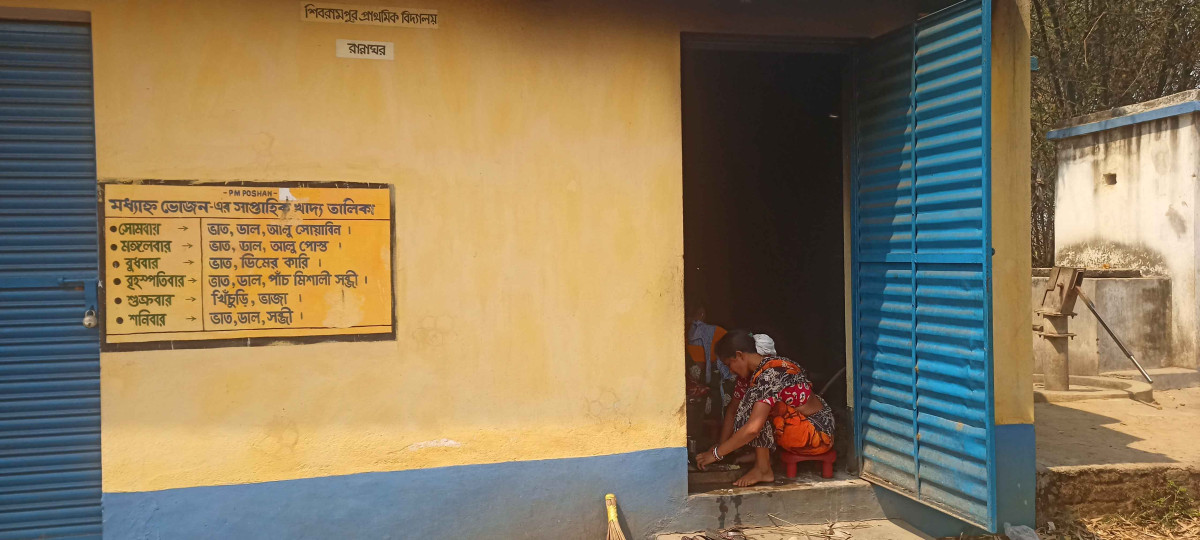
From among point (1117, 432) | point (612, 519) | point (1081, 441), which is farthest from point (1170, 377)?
point (612, 519)

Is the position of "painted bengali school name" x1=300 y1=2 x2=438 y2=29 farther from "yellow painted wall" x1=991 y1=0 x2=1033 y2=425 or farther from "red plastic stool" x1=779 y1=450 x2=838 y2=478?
"red plastic stool" x1=779 y1=450 x2=838 y2=478

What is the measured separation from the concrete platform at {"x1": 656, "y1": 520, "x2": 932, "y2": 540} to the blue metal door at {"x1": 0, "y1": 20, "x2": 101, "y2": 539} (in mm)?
2756

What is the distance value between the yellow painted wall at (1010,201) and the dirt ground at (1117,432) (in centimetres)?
84

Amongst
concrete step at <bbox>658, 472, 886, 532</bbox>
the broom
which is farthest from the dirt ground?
the broom

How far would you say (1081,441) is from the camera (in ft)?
17.9

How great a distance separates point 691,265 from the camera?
718 centimetres

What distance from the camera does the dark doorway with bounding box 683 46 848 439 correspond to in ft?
18.8

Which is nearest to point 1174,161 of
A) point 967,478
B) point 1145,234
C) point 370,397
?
point 1145,234

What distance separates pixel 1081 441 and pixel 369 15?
516 centimetres

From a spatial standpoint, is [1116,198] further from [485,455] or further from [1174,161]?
[485,455]

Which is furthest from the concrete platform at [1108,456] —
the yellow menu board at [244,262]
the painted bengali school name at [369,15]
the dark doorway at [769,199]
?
the painted bengali school name at [369,15]

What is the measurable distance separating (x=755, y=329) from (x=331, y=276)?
4096 millimetres

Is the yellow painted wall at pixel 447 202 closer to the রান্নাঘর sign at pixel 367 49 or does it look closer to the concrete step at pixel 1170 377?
the রান্নাঘর sign at pixel 367 49

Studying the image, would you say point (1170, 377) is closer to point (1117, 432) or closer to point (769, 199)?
point (1117, 432)
